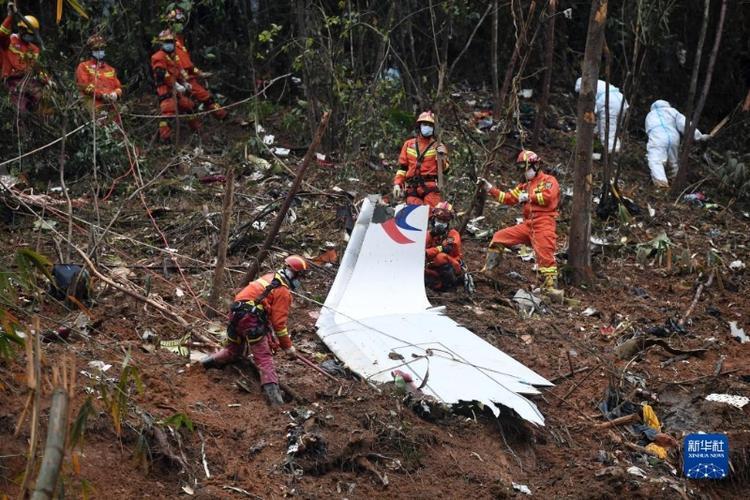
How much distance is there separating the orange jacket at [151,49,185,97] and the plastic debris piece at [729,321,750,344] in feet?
23.2

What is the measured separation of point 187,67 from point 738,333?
738cm

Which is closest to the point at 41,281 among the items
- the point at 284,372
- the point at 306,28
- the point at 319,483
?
the point at 284,372

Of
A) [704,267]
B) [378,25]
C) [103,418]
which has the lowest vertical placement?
[704,267]

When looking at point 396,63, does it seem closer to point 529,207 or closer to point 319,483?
point 529,207

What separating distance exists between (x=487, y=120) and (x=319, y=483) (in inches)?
341

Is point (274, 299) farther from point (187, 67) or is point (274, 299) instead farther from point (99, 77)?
point (187, 67)

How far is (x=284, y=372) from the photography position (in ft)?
23.3

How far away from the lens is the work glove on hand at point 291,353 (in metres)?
6.92

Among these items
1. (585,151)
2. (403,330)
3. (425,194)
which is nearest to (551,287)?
(585,151)

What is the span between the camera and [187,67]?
12.3 metres

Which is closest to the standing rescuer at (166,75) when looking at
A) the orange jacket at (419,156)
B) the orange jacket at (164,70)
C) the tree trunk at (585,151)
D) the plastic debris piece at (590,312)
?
the orange jacket at (164,70)

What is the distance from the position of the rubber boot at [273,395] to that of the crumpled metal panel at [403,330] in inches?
31.5

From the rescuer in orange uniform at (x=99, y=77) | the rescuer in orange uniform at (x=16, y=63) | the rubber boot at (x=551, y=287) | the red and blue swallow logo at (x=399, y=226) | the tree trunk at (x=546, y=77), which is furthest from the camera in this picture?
the tree trunk at (x=546, y=77)

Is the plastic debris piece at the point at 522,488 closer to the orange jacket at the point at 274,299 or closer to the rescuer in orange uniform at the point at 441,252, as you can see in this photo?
the orange jacket at the point at 274,299
